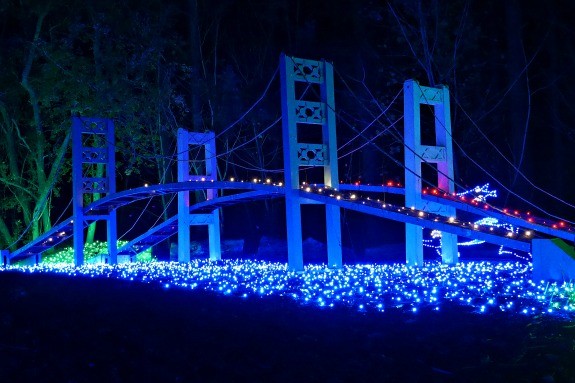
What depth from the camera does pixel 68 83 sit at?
1791cm

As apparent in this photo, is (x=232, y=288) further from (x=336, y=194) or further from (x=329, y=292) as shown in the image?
(x=336, y=194)

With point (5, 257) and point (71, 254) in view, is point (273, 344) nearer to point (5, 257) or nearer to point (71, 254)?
point (5, 257)

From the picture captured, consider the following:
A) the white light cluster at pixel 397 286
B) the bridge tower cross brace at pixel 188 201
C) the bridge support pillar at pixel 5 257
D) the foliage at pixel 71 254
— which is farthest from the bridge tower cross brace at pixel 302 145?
the bridge support pillar at pixel 5 257

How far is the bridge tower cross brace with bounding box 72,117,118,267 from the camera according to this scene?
48.6 feet

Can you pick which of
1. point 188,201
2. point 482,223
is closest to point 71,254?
point 188,201

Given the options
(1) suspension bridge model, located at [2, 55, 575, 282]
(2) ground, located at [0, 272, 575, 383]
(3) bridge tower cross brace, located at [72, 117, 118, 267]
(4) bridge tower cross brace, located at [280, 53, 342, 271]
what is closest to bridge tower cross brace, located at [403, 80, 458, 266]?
(1) suspension bridge model, located at [2, 55, 575, 282]

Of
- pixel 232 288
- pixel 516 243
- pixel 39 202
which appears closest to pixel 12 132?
pixel 39 202

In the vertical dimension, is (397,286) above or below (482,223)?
below

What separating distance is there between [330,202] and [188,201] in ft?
17.5

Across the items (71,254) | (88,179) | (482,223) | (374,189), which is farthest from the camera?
(71,254)

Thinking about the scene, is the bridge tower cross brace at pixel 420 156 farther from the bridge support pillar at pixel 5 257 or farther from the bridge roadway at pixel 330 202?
the bridge support pillar at pixel 5 257

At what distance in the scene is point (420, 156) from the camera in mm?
10648

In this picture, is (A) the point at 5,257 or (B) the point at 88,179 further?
(A) the point at 5,257

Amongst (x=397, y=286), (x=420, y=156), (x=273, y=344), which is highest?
(x=420, y=156)
